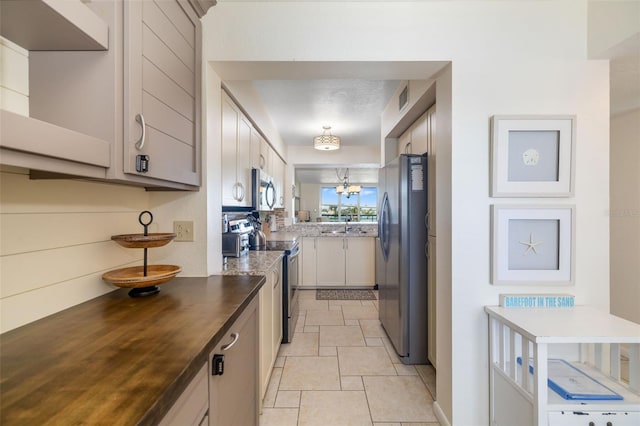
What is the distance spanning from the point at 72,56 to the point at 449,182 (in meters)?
1.74

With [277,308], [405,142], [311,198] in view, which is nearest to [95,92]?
[277,308]

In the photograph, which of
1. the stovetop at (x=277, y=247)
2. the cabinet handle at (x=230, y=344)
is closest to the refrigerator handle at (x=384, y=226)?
the stovetop at (x=277, y=247)

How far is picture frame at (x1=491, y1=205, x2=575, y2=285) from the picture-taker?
4.92 ft

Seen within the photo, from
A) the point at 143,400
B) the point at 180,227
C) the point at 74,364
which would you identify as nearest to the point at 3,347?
Answer: the point at 74,364

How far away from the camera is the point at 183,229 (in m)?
1.56

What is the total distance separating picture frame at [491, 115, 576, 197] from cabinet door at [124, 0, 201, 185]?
1.64 m

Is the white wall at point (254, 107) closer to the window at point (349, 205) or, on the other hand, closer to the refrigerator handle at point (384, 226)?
the refrigerator handle at point (384, 226)

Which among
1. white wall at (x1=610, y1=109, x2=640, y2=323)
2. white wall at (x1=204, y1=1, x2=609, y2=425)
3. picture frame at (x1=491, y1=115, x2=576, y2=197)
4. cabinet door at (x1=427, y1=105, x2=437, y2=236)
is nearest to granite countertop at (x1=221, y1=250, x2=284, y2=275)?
white wall at (x1=204, y1=1, x2=609, y2=425)

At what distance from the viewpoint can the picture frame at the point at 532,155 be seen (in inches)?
58.6

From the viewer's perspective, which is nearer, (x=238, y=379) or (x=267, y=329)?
(x=238, y=379)

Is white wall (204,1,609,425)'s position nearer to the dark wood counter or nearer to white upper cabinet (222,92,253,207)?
white upper cabinet (222,92,253,207)

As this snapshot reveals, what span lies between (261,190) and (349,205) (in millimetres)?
6427

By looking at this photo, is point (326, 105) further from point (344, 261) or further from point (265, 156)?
point (344, 261)

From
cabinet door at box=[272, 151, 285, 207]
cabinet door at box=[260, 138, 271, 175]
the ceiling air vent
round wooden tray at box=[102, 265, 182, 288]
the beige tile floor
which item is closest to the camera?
round wooden tray at box=[102, 265, 182, 288]
